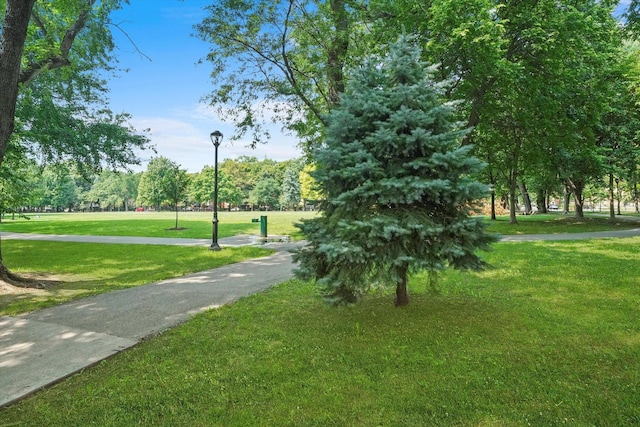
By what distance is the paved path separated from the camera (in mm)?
3564

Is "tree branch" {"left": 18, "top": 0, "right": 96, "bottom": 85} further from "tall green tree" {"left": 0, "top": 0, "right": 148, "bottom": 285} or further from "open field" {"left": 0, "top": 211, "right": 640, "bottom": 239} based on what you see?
"open field" {"left": 0, "top": 211, "right": 640, "bottom": 239}

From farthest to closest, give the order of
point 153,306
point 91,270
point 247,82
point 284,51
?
1. point 247,82
2. point 284,51
3. point 91,270
4. point 153,306

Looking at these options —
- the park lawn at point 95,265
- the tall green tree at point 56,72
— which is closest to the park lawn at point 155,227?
the park lawn at point 95,265

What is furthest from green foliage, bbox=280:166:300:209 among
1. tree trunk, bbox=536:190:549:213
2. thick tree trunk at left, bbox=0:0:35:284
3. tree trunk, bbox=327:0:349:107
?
thick tree trunk at left, bbox=0:0:35:284

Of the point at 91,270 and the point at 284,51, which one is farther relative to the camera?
the point at 284,51

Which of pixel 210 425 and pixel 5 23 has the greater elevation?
pixel 5 23

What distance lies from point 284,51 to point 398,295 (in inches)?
319

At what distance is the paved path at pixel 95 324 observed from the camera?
356 cm

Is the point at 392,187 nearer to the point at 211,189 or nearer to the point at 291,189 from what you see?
the point at 211,189

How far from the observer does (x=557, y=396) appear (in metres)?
2.98

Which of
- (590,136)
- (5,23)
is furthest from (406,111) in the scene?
(590,136)

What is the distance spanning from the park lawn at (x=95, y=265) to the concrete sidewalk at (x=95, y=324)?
2.66ft

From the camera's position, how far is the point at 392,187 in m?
4.27

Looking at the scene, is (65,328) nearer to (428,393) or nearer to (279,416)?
(279,416)
